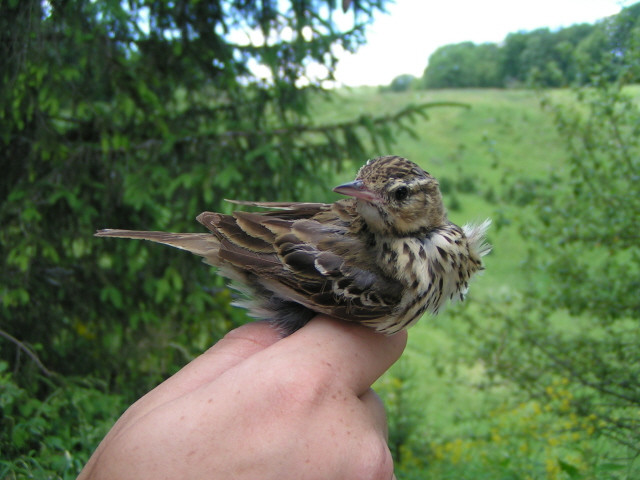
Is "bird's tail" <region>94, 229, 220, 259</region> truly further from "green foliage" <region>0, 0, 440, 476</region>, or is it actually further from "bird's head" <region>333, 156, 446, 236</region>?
"green foliage" <region>0, 0, 440, 476</region>

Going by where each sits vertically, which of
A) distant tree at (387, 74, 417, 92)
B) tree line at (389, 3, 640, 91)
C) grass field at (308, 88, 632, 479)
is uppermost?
distant tree at (387, 74, 417, 92)

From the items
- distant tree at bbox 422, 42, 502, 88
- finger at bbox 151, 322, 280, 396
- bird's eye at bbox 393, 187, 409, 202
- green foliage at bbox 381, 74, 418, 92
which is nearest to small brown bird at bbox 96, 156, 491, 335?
bird's eye at bbox 393, 187, 409, 202

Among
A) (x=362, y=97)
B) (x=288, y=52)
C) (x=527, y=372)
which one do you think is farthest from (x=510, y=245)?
(x=288, y=52)

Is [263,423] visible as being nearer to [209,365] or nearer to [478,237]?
[209,365]

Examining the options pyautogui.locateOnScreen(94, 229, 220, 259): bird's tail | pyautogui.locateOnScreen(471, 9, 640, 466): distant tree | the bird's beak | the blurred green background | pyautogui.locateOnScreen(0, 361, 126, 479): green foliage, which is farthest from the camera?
pyautogui.locateOnScreen(471, 9, 640, 466): distant tree

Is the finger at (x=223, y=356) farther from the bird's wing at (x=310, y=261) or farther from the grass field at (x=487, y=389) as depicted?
the grass field at (x=487, y=389)

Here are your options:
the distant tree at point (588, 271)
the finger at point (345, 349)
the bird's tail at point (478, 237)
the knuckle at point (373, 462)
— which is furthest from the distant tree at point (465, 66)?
→ the knuckle at point (373, 462)

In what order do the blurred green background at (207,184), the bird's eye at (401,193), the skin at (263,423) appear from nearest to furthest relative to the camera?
1. the skin at (263,423)
2. the bird's eye at (401,193)
3. the blurred green background at (207,184)

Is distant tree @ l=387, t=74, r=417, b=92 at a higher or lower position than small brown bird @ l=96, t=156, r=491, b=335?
higher
